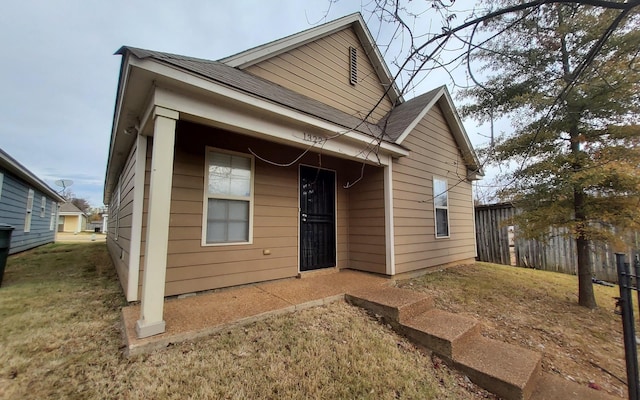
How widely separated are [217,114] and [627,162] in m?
5.51

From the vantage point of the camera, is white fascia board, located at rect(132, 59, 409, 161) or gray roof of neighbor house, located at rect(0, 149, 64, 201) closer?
white fascia board, located at rect(132, 59, 409, 161)

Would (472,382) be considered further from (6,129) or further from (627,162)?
(6,129)

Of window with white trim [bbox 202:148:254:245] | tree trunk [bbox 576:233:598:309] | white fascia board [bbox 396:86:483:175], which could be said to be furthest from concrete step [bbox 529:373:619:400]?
white fascia board [bbox 396:86:483:175]

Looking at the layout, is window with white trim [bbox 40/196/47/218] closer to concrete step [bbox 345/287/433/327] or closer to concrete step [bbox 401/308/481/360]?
concrete step [bbox 345/287/433/327]

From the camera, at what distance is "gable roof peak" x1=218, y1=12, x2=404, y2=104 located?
481 cm

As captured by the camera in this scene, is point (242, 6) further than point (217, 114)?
Yes

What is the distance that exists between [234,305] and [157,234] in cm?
132

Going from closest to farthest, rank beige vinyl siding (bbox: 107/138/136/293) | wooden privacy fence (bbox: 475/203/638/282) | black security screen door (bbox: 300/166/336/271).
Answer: beige vinyl siding (bbox: 107/138/136/293) → black security screen door (bbox: 300/166/336/271) → wooden privacy fence (bbox: 475/203/638/282)

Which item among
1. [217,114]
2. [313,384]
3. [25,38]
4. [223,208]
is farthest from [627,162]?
[25,38]

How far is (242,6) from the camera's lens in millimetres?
3205

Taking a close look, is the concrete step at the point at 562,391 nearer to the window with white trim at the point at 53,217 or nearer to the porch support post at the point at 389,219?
the porch support post at the point at 389,219

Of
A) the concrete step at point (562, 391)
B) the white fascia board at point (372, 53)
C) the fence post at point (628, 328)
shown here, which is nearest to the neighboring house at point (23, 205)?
the white fascia board at point (372, 53)

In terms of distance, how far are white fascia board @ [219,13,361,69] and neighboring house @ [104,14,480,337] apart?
0.09ft

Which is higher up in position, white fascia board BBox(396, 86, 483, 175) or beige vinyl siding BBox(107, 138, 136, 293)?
white fascia board BBox(396, 86, 483, 175)
